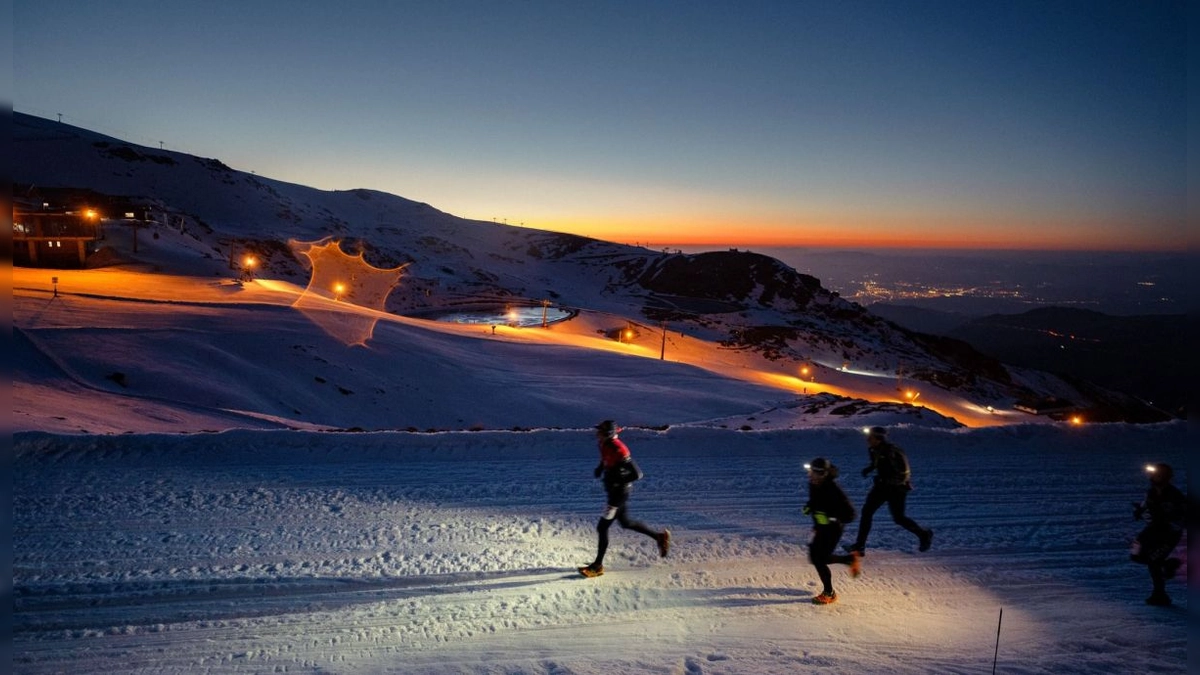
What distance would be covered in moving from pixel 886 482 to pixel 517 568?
179 inches

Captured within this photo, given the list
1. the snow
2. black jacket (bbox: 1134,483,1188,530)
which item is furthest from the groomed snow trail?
black jacket (bbox: 1134,483,1188,530)

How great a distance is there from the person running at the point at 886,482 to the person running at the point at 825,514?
94 centimetres

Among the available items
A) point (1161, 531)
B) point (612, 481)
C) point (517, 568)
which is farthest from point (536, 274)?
point (1161, 531)

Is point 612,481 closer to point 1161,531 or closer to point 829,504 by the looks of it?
point 829,504

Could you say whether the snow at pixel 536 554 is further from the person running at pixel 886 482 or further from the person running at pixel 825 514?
the person running at pixel 886 482

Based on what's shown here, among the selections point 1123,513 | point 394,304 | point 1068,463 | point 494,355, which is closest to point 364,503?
point 1123,513

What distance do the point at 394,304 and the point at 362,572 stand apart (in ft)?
216

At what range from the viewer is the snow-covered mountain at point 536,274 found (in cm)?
5969

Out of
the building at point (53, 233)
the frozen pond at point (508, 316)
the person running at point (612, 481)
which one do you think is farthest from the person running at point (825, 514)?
the frozen pond at point (508, 316)

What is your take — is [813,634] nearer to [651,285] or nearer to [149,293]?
[149,293]

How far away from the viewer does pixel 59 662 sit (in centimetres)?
508

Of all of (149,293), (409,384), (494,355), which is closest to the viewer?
(409,384)

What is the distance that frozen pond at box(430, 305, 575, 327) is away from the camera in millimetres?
60447

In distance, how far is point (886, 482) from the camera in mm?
7219
